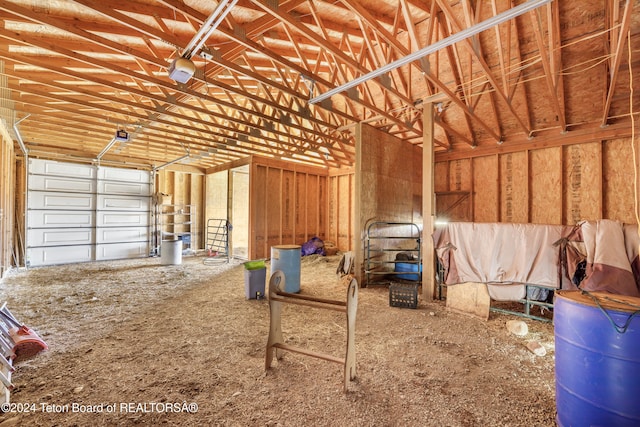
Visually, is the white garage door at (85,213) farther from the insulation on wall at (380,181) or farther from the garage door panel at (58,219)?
the insulation on wall at (380,181)

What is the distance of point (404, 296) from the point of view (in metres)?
4.58

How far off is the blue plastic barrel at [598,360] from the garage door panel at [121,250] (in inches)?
454

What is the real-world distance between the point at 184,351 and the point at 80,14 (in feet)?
15.2

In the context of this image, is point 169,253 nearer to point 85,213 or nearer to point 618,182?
point 85,213

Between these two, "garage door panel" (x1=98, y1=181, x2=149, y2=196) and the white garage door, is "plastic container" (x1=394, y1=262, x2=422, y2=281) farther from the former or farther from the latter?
"garage door panel" (x1=98, y1=181, x2=149, y2=196)

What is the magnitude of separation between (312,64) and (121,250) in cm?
891

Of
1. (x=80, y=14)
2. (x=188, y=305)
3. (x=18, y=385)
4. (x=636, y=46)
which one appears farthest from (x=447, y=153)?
(x=18, y=385)

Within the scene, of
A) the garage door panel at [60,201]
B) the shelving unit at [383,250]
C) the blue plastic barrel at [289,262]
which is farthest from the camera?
the garage door panel at [60,201]

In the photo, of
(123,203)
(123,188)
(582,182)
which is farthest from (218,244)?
(582,182)

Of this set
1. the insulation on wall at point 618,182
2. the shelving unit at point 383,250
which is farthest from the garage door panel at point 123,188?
the insulation on wall at point 618,182

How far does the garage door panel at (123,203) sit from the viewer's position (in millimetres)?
9094

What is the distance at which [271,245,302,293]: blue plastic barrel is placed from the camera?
5301mm

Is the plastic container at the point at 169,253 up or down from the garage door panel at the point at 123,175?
down

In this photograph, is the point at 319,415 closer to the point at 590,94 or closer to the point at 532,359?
the point at 532,359
